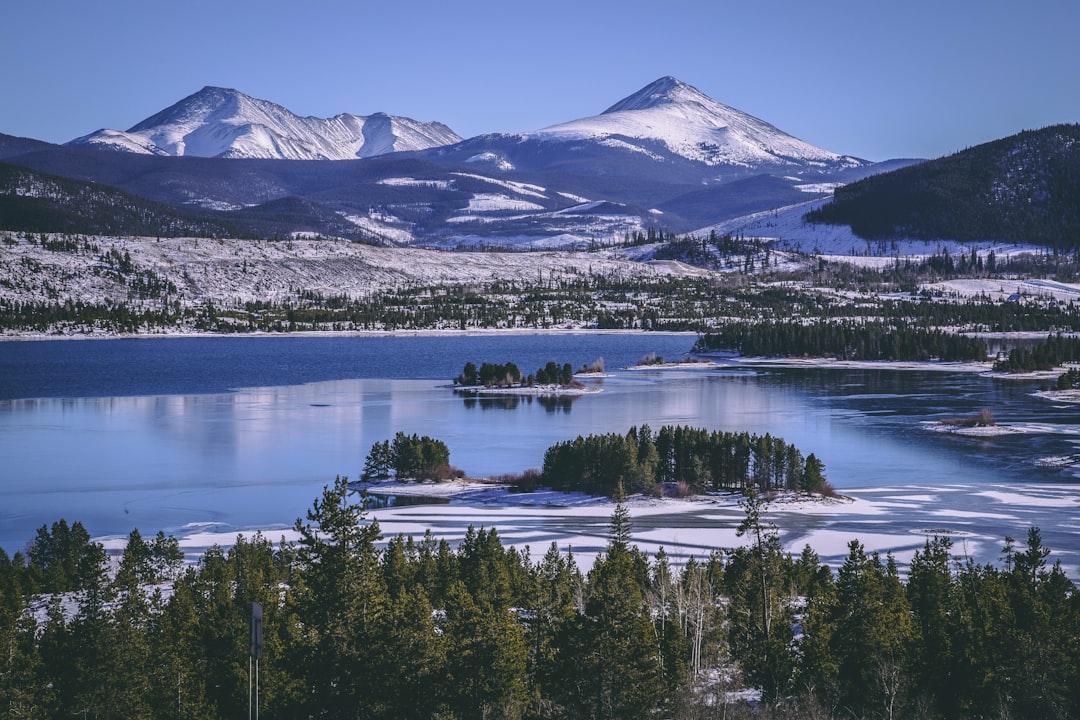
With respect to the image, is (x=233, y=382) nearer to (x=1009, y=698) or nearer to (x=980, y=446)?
(x=980, y=446)

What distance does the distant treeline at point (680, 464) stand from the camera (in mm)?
60906

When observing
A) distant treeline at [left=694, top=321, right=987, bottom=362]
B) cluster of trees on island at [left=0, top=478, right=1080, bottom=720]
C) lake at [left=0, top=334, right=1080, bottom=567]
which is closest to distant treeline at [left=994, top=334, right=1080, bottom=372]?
lake at [left=0, top=334, right=1080, bottom=567]

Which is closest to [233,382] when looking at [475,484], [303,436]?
[303,436]

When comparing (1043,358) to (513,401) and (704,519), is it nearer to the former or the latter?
(513,401)

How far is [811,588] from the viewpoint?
38.7 metres

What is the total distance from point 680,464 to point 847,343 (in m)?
109

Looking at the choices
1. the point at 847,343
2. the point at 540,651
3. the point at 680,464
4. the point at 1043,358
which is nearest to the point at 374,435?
the point at 680,464

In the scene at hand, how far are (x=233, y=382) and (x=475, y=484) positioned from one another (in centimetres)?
6453

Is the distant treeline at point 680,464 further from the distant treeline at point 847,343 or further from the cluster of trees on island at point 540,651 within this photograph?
the distant treeline at point 847,343

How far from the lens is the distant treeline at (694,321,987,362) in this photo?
157 meters

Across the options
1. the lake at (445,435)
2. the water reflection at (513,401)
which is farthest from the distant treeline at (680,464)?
the water reflection at (513,401)

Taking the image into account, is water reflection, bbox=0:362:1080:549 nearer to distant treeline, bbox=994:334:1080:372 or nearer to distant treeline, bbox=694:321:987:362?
distant treeline, bbox=994:334:1080:372

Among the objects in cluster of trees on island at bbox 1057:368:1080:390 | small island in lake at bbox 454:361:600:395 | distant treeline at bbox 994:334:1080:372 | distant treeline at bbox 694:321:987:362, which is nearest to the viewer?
cluster of trees on island at bbox 1057:368:1080:390

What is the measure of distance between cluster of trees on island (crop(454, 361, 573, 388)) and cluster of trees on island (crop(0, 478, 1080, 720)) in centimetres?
8383
